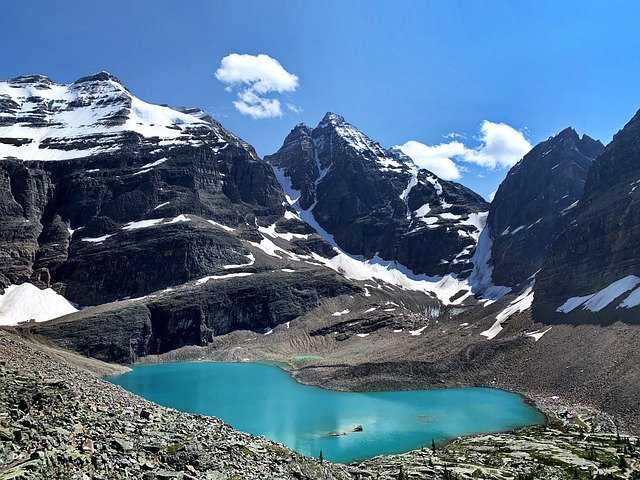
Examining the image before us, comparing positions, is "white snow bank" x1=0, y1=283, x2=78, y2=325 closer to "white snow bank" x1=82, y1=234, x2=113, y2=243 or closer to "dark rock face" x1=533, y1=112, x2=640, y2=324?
"white snow bank" x1=82, y1=234, x2=113, y2=243

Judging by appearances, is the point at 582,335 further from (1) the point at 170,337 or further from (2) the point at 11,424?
(1) the point at 170,337

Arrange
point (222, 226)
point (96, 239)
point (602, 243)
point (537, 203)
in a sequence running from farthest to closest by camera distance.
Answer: point (222, 226) → point (537, 203) → point (96, 239) → point (602, 243)

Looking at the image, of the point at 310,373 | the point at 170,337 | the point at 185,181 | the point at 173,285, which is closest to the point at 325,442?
the point at 310,373

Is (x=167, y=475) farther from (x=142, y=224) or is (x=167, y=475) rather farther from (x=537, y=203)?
(x=537, y=203)

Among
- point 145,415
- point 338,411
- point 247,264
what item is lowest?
point 338,411

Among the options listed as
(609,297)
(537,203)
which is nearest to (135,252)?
(609,297)

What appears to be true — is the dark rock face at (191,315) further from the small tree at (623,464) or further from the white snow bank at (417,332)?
the small tree at (623,464)

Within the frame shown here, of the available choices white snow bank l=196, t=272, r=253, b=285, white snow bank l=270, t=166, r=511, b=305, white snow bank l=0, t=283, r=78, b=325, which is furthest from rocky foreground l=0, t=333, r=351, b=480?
white snow bank l=270, t=166, r=511, b=305
